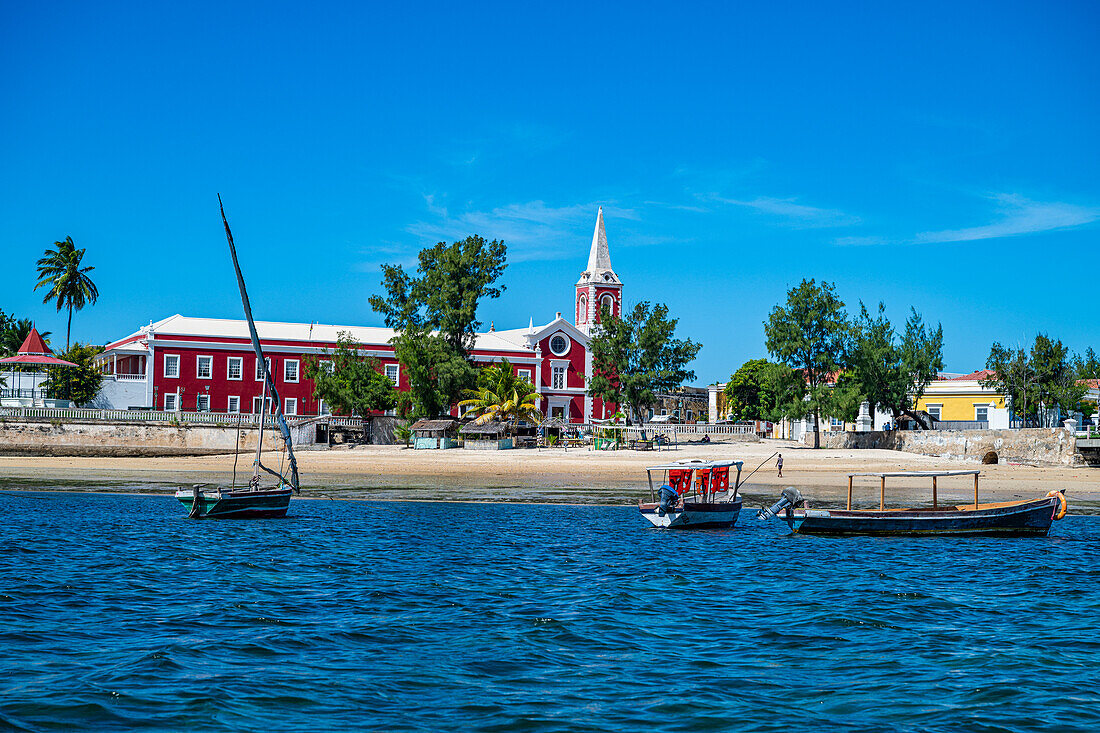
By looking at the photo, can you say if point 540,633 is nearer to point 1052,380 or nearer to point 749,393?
point 1052,380

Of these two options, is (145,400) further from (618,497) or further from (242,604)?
(242,604)

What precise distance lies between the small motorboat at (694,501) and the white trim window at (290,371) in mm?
56646

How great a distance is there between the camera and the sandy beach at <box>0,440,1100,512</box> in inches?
1512

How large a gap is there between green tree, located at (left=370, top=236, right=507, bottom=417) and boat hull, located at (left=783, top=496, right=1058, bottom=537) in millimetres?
44427

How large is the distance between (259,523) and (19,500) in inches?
443

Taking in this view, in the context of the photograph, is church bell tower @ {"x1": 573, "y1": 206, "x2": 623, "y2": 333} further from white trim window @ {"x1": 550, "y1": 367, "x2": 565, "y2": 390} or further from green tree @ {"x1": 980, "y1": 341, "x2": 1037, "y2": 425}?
green tree @ {"x1": 980, "y1": 341, "x2": 1037, "y2": 425}

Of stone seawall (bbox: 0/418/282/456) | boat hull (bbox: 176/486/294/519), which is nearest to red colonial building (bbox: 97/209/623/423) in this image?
stone seawall (bbox: 0/418/282/456)

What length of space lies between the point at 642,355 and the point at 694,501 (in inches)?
1966

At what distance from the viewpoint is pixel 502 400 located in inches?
2694

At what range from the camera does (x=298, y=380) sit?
8144 centimetres

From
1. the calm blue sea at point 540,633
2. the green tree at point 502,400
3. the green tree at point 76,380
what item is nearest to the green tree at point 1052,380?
the green tree at point 502,400

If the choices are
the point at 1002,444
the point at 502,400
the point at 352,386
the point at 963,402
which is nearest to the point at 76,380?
the point at 352,386

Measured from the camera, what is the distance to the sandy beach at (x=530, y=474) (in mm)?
38406

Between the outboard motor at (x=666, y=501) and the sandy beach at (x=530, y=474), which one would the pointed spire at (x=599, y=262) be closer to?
the sandy beach at (x=530, y=474)
